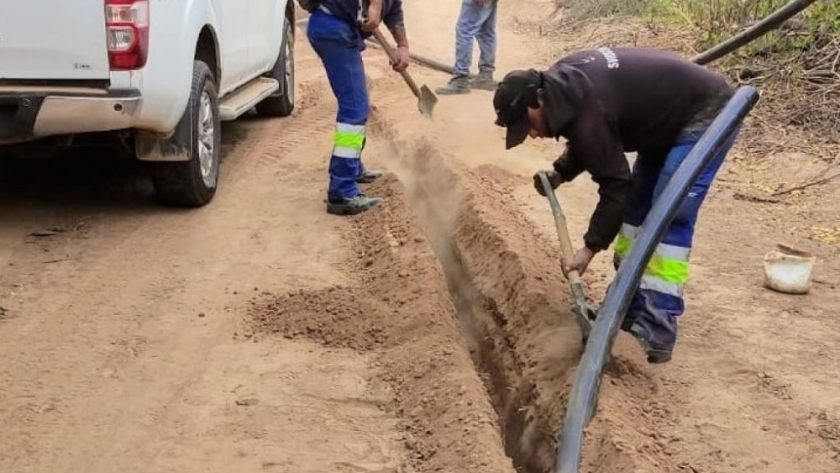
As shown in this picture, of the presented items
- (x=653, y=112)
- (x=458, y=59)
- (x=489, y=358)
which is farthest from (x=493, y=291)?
(x=458, y=59)

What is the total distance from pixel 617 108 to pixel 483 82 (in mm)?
6618

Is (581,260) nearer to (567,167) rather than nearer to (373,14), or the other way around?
(567,167)

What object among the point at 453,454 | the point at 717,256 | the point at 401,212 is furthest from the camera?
the point at 401,212

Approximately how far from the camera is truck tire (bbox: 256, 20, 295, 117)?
9.28 m

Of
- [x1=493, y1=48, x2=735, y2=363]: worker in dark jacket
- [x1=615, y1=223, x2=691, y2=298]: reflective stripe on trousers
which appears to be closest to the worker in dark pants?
[x1=493, y1=48, x2=735, y2=363]: worker in dark jacket

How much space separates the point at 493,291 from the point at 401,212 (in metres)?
1.14

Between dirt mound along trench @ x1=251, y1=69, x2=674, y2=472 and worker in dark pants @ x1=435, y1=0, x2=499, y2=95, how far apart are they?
3551mm

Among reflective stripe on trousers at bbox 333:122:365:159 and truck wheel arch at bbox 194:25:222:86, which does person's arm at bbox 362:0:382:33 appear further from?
truck wheel arch at bbox 194:25:222:86

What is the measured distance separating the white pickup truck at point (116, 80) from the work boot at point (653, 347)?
3012 mm

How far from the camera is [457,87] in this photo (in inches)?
427

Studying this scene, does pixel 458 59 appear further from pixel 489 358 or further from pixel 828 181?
pixel 489 358

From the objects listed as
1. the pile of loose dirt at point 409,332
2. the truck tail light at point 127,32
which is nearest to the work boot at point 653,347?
the pile of loose dirt at point 409,332

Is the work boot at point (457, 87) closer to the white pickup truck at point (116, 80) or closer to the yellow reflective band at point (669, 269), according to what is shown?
the white pickup truck at point (116, 80)

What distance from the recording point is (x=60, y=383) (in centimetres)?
442
